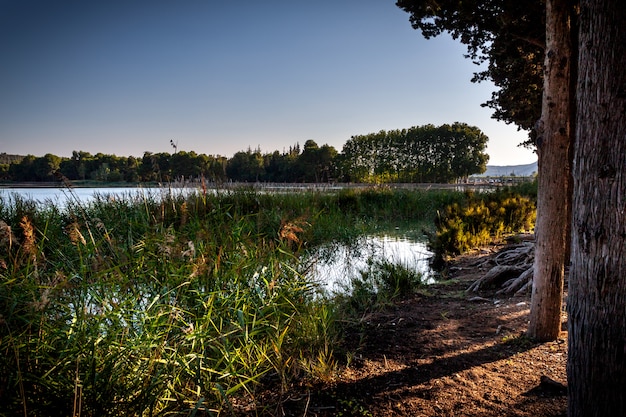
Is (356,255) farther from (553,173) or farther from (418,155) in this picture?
(418,155)

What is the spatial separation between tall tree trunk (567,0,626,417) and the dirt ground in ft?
1.27

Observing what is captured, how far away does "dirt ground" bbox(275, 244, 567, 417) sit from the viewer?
6.97ft

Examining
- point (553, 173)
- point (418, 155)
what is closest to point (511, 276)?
point (553, 173)

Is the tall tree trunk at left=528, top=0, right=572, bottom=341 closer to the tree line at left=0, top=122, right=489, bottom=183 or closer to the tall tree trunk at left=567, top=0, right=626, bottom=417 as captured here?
the tall tree trunk at left=567, top=0, right=626, bottom=417

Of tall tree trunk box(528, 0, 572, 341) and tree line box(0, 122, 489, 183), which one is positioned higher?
tree line box(0, 122, 489, 183)

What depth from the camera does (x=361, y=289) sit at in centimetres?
481

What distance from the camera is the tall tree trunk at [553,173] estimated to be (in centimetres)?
286

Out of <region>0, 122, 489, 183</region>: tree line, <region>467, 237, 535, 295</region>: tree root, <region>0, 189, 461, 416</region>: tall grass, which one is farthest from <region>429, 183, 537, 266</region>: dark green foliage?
<region>0, 122, 489, 183</region>: tree line

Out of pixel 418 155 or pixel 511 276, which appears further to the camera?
pixel 418 155

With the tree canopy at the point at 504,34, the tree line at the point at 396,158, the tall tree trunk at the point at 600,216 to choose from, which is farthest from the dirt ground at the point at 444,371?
the tree line at the point at 396,158

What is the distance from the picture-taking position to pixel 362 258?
740 cm

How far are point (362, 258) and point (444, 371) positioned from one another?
4.82 metres

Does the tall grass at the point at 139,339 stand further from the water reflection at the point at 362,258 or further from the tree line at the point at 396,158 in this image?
the tree line at the point at 396,158

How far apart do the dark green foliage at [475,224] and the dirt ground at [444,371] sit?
3914mm
